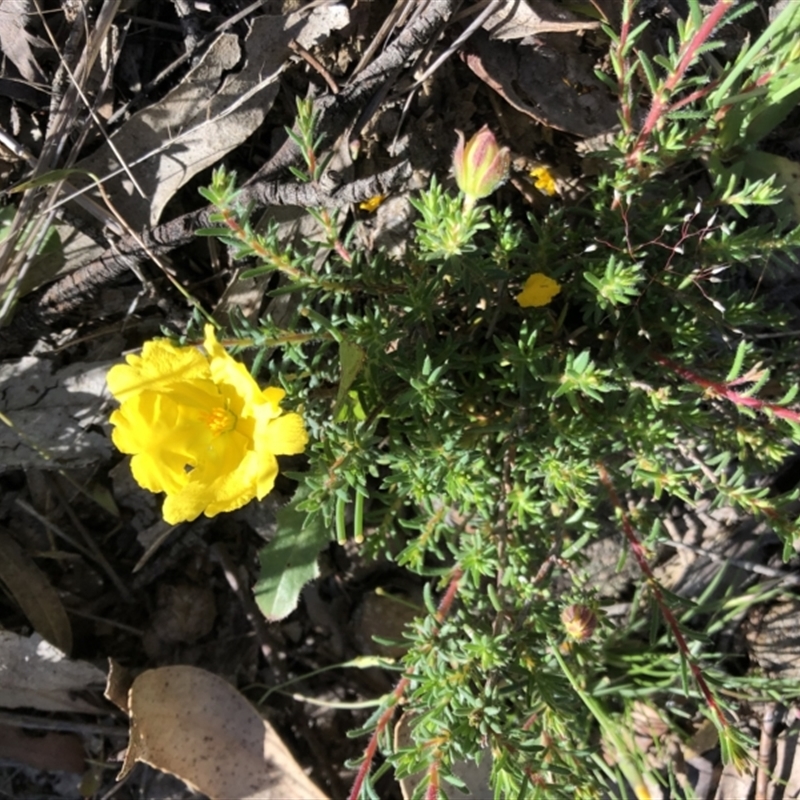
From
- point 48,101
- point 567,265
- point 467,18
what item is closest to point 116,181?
point 48,101

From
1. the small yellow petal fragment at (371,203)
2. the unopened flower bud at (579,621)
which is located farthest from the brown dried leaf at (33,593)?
the unopened flower bud at (579,621)

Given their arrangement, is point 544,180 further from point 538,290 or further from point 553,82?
point 538,290

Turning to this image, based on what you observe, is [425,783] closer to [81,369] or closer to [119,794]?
[119,794]

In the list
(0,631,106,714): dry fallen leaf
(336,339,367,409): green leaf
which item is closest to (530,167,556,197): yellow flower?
(336,339,367,409): green leaf

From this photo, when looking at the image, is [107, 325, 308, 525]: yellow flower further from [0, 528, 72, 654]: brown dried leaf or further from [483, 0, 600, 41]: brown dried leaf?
[483, 0, 600, 41]: brown dried leaf

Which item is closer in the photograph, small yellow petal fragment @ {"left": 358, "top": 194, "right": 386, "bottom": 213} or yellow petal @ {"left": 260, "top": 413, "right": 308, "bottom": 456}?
yellow petal @ {"left": 260, "top": 413, "right": 308, "bottom": 456}

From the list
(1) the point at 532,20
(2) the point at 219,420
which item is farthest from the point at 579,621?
(1) the point at 532,20

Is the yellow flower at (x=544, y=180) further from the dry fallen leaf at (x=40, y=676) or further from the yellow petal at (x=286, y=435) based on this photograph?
the dry fallen leaf at (x=40, y=676)
